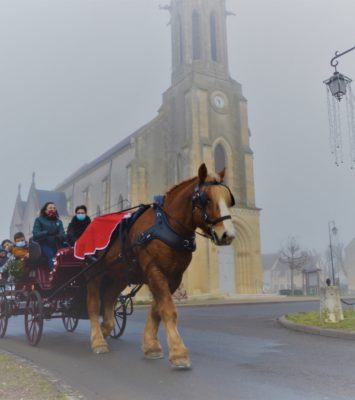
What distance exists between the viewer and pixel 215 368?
18.6 ft

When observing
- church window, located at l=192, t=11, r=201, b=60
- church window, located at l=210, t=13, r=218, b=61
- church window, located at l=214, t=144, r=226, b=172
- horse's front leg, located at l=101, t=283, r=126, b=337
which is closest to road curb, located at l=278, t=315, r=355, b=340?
horse's front leg, located at l=101, t=283, r=126, b=337

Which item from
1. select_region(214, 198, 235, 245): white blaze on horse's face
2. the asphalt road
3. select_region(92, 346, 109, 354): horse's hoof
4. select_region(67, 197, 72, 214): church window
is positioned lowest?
the asphalt road

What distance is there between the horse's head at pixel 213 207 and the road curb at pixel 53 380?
7.24 ft

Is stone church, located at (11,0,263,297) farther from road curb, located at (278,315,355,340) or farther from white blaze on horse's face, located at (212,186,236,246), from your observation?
white blaze on horse's face, located at (212,186,236,246)

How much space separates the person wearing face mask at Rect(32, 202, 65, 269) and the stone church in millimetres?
25297

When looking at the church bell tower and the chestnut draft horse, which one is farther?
the church bell tower

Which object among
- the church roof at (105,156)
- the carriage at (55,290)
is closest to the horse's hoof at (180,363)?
the carriage at (55,290)

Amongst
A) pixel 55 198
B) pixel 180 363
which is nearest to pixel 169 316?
pixel 180 363

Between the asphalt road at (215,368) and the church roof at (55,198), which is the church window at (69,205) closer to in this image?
the church roof at (55,198)

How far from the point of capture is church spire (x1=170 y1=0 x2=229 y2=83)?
40156 mm

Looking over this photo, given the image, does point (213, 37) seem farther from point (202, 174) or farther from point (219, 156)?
point (202, 174)

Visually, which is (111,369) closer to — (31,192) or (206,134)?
(206,134)

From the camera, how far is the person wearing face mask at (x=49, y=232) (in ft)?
27.8

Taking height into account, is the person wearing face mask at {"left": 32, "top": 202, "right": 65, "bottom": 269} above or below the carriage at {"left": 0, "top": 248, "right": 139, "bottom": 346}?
above
